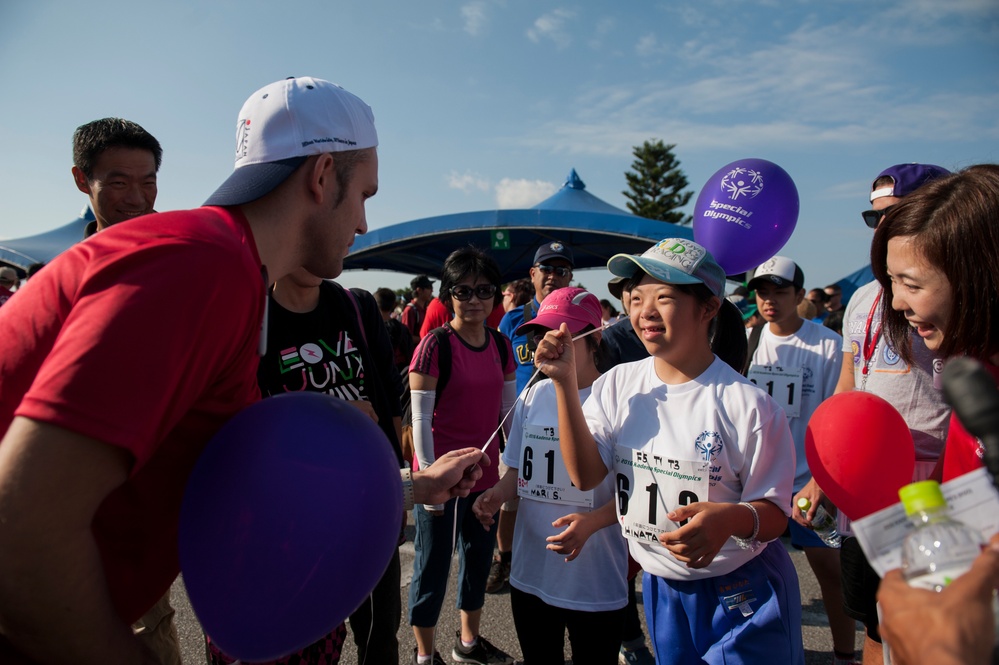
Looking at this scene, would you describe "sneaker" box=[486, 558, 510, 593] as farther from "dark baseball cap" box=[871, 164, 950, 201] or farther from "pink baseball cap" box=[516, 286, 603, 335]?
"dark baseball cap" box=[871, 164, 950, 201]

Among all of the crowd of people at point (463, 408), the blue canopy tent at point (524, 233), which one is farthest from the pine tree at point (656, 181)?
the crowd of people at point (463, 408)

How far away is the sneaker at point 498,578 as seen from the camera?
14.0ft

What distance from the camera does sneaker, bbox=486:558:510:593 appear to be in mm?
4258

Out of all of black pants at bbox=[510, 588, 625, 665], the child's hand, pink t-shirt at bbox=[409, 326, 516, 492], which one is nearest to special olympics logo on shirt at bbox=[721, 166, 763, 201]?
pink t-shirt at bbox=[409, 326, 516, 492]

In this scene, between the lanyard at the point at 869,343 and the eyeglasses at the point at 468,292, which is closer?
the lanyard at the point at 869,343

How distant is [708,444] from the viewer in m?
1.92

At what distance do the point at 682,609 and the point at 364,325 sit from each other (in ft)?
5.58

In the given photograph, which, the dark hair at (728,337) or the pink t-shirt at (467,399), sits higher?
the dark hair at (728,337)

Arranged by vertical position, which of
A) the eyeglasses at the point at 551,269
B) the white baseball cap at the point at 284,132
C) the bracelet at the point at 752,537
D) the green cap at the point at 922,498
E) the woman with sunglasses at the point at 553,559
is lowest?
the woman with sunglasses at the point at 553,559

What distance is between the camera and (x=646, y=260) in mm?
2109

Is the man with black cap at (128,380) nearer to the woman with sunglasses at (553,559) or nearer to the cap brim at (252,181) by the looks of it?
the cap brim at (252,181)

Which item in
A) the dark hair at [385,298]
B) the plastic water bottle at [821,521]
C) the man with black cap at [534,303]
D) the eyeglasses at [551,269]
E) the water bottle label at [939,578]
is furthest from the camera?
the dark hair at [385,298]

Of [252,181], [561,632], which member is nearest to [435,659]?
[561,632]

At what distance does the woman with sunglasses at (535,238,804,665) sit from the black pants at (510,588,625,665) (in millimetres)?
354
